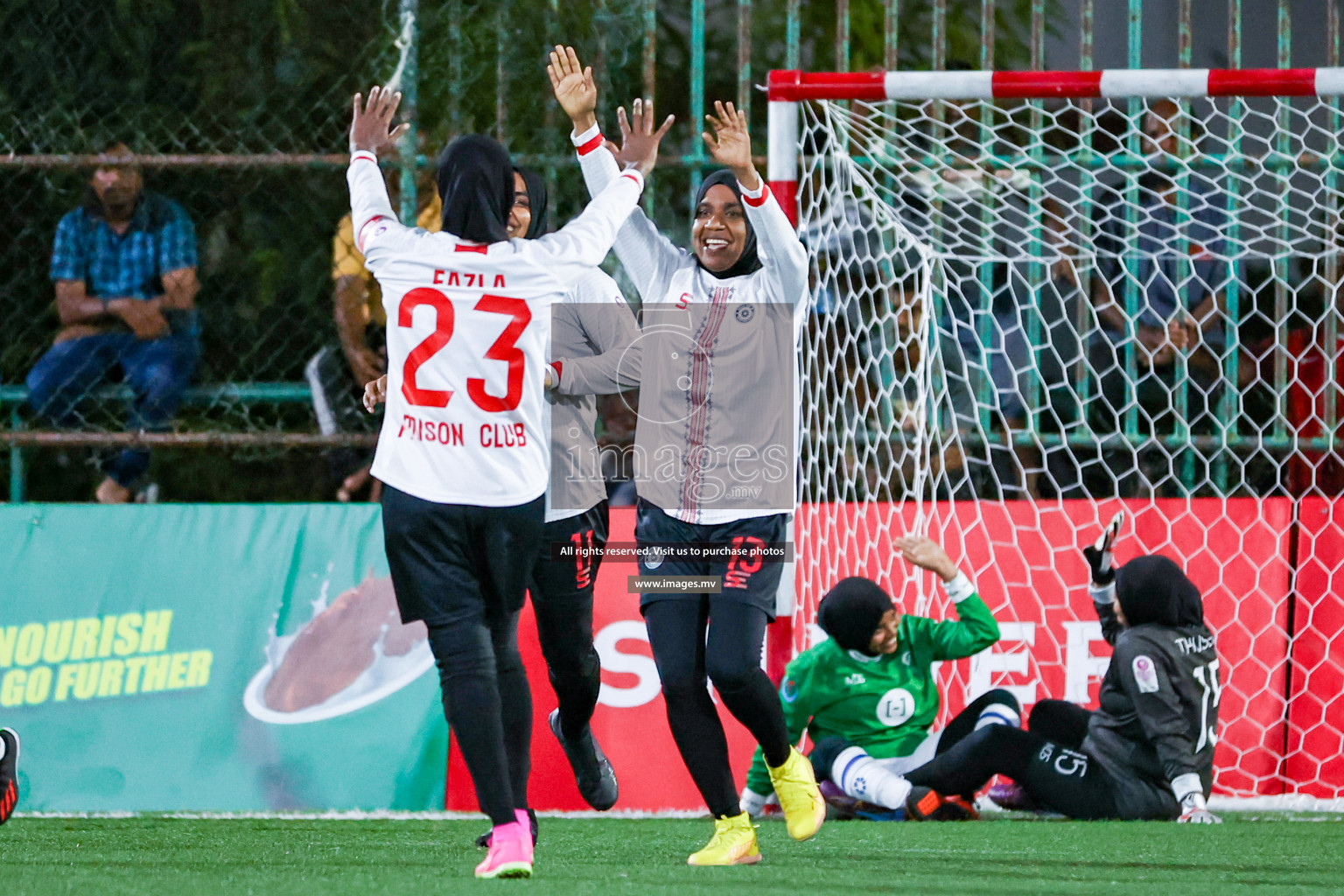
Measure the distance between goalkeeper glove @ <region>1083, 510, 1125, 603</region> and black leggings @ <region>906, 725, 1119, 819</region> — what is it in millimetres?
601

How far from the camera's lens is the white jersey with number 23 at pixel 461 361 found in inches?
141

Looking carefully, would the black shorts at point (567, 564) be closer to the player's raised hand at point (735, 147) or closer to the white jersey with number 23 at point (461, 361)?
the white jersey with number 23 at point (461, 361)

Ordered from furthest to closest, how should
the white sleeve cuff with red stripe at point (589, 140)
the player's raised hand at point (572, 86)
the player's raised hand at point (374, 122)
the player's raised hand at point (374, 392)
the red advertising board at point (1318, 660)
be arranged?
the red advertising board at point (1318, 660)
the white sleeve cuff with red stripe at point (589, 140)
the player's raised hand at point (572, 86)
the player's raised hand at point (374, 392)
the player's raised hand at point (374, 122)

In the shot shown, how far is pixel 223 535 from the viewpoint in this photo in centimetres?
628

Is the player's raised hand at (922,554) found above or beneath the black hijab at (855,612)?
above

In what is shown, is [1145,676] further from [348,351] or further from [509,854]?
[348,351]

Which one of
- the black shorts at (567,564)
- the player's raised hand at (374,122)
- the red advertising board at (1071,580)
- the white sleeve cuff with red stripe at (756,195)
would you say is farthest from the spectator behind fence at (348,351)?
the player's raised hand at (374,122)

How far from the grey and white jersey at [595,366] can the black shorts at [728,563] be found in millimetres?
370

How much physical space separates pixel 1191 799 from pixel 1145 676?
45 cm

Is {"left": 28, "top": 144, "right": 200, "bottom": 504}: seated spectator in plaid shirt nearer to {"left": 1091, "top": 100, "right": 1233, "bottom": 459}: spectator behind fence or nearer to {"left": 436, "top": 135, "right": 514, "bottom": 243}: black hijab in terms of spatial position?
{"left": 436, "top": 135, "right": 514, "bottom": 243}: black hijab

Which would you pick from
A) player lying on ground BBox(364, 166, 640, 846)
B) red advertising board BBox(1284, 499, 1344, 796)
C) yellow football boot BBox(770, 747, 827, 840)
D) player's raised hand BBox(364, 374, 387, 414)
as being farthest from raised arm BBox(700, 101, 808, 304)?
red advertising board BBox(1284, 499, 1344, 796)

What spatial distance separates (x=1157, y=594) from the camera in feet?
19.3

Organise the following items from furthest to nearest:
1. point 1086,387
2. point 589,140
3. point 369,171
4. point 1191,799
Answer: point 1086,387 < point 1191,799 < point 589,140 < point 369,171

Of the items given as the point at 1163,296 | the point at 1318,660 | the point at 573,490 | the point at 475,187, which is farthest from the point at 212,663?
the point at 1318,660
